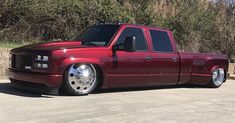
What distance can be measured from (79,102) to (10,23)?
604cm

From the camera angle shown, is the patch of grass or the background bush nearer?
the patch of grass

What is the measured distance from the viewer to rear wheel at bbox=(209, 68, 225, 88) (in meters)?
13.3

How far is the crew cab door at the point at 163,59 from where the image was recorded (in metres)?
11.4

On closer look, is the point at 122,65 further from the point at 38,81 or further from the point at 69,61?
the point at 38,81

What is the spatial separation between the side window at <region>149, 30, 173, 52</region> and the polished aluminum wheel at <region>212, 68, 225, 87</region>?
2.01m

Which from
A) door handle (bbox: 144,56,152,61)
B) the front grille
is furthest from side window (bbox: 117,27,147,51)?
the front grille

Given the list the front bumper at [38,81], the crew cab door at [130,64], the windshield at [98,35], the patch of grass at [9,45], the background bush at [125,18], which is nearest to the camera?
the front bumper at [38,81]

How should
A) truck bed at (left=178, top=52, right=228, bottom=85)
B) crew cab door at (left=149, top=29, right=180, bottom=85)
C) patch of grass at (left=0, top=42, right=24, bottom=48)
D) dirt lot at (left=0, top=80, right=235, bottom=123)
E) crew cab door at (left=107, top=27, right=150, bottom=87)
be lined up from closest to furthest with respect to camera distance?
dirt lot at (left=0, top=80, right=235, bottom=123) → crew cab door at (left=107, top=27, right=150, bottom=87) → crew cab door at (left=149, top=29, right=180, bottom=85) → truck bed at (left=178, top=52, right=228, bottom=85) → patch of grass at (left=0, top=42, right=24, bottom=48)

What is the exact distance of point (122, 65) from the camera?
10445mm

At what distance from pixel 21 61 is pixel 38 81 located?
0.74 metres

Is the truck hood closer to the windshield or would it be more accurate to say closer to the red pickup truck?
the red pickup truck

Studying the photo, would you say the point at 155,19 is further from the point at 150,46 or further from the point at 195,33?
the point at 150,46

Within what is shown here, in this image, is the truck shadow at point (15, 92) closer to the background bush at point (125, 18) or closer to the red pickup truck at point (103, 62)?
the red pickup truck at point (103, 62)

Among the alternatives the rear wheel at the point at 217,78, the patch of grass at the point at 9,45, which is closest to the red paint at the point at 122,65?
the rear wheel at the point at 217,78
